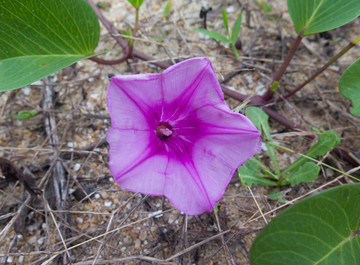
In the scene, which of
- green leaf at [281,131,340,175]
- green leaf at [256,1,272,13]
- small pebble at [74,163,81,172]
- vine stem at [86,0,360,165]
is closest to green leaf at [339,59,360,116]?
green leaf at [281,131,340,175]

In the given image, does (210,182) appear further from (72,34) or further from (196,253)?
(72,34)

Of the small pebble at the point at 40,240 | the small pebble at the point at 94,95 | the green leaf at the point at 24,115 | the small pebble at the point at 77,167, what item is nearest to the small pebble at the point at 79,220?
the small pebble at the point at 40,240

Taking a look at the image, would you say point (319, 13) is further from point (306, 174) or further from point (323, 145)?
point (306, 174)

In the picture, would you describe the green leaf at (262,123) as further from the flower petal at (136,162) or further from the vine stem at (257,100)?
the flower petal at (136,162)

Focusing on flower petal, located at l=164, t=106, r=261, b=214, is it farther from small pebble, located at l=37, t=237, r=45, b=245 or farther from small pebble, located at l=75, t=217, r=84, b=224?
small pebble, located at l=37, t=237, r=45, b=245

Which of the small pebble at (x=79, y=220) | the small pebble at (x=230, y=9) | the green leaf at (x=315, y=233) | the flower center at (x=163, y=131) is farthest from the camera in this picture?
the small pebble at (x=230, y=9)

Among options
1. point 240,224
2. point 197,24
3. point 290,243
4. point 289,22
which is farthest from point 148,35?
point 290,243
